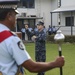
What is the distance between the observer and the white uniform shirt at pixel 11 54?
3545 millimetres

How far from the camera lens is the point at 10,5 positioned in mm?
3758

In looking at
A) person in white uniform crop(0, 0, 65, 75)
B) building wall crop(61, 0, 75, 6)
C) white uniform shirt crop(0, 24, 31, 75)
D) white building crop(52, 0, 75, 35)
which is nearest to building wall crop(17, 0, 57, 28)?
building wall crop(61, 0, 75, 6)

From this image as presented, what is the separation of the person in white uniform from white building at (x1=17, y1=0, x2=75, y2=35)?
3853 cm

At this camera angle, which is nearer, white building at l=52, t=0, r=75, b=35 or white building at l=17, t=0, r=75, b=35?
white building at l=52, t=0, r=75, b=35

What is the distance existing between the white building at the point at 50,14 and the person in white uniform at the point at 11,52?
38533mm

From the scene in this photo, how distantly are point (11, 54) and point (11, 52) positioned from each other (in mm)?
29

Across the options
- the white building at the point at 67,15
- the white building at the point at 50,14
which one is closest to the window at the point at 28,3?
the white building at the point at 50,14

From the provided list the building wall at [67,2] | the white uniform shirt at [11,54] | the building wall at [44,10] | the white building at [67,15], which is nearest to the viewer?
the white uniform shirt at [11,54]

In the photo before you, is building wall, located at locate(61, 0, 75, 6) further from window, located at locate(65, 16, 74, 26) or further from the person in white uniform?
the person in white uniform

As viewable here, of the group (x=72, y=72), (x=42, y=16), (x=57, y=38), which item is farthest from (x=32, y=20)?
(x=57, y=38)

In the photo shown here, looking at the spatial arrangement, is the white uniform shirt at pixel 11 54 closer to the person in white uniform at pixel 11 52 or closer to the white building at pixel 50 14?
the person in white uniform at pixel 11 52

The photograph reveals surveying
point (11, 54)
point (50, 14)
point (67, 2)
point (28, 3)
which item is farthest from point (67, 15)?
point (11, 54)

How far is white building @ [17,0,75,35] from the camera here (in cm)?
4321

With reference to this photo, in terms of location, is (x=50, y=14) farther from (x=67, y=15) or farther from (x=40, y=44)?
(x=40, y=44)
